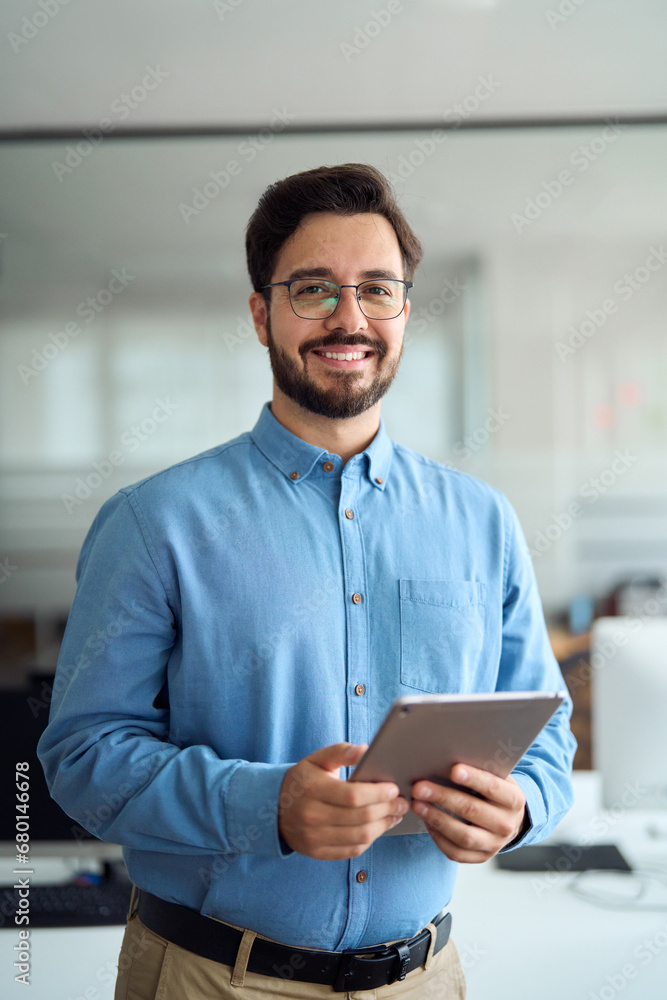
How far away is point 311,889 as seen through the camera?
1137 millimetres

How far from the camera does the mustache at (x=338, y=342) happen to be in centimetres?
126

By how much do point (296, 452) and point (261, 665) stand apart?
0.34 meters

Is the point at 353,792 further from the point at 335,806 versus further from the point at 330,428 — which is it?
the point at 330,428

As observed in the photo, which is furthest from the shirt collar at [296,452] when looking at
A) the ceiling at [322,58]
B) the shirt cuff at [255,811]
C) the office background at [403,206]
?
the ceiling at [322,58]

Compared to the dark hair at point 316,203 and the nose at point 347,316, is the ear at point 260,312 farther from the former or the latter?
the nose at point 347,316

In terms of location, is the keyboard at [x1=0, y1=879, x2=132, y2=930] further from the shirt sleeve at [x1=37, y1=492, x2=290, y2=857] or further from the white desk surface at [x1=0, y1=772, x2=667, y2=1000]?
the shirt sleeve at [x1=37, y1=492, x2=290, y2=857]

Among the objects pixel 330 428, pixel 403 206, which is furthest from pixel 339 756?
pixel 403 206

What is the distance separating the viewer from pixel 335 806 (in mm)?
959

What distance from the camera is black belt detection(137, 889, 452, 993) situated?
1122mm

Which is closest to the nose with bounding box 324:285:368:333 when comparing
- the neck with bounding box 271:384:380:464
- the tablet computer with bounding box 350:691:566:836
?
the neck with bounding box 271:384:380:464

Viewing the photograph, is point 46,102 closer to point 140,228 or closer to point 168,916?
point 140,228

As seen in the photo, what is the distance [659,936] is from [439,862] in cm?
72

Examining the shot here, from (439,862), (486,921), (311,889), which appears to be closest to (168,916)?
(311,889)

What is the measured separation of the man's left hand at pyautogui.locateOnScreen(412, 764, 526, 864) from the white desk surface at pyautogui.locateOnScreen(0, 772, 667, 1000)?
0.64 metres
